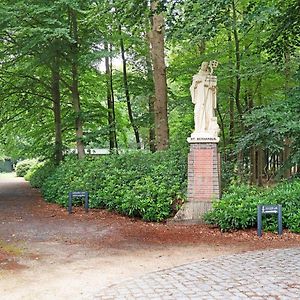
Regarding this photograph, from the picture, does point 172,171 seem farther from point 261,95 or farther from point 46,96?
point 46,96

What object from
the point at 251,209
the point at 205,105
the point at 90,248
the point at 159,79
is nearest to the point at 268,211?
the point at 251,209

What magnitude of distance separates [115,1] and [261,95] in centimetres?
768

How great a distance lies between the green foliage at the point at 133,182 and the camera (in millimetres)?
10477

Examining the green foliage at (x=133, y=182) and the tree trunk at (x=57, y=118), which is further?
the tree trunk at (x=57, y=118)

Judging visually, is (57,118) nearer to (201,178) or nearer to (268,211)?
(201,178)

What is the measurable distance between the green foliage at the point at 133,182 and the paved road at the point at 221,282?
414cm

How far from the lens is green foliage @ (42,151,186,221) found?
34.4ft

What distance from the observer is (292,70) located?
1475 centimetres

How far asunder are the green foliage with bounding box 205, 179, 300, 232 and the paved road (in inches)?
90.7

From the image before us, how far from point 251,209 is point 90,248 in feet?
10.7

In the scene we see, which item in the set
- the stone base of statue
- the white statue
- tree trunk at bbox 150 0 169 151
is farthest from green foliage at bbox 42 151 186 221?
tree trunk at bbox 150 0 169 151

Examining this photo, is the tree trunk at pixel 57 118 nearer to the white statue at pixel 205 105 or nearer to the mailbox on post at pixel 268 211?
the white statue at pixel 205 105

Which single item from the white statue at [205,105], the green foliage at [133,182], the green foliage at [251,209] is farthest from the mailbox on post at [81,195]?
the green foliage at [251,209]

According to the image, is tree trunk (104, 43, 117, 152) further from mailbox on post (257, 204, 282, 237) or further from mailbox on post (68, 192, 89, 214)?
mailbox on post (257, 204, 282, 237)
